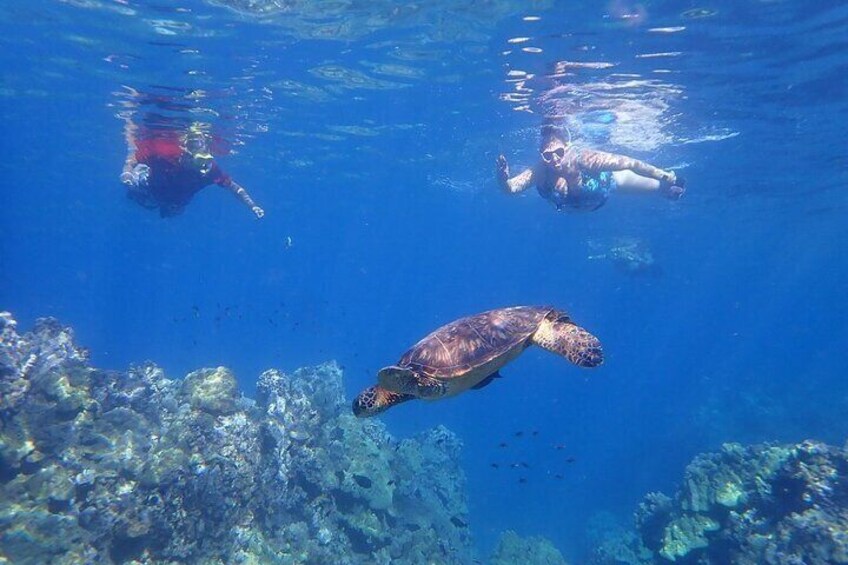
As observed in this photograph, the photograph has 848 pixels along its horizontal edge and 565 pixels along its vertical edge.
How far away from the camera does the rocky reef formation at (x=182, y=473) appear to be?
9.08 metres

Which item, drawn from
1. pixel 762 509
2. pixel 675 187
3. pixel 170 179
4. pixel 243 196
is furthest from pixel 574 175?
pixel 170 179

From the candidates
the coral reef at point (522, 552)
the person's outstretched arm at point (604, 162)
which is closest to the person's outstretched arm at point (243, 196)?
the person's outstretched arm at point (604, 162)

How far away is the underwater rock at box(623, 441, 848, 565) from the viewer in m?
9.49

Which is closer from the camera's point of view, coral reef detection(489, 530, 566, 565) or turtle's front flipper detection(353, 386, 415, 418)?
turtle's front flipper detection(353, 386, 415, 418)

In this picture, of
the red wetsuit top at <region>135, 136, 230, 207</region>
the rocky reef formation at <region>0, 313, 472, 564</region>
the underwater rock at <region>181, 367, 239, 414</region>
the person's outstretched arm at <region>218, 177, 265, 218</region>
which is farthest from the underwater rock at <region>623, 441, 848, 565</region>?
the red wetsuit top at <region>135, 136, 230, 207</region>

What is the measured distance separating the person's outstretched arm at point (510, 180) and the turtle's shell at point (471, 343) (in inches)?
237

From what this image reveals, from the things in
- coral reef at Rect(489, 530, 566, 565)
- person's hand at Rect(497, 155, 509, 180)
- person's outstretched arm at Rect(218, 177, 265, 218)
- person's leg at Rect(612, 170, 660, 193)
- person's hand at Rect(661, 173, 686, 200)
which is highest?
person's leg at Rect(612, 170, 660, 193)

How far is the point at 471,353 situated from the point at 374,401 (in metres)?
1.19

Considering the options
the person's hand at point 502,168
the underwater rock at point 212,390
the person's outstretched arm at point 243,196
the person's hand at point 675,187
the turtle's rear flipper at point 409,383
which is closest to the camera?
the turtle's rear flipper at point 409,383

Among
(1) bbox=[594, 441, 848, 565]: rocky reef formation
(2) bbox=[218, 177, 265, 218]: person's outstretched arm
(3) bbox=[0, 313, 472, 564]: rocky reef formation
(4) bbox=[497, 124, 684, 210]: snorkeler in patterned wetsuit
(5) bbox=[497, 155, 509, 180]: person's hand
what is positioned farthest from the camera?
(2) bbox=[218, 177, 265, 218]: person's outstretched arm

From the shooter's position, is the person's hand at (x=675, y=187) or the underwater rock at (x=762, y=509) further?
the person's hand at (x=675, y=187)

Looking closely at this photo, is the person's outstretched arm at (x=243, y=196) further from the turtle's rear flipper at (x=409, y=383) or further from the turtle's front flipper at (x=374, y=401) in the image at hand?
the turtle's rear flipper at (x=409, y=383)

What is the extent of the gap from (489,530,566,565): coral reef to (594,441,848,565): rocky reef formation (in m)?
4.27

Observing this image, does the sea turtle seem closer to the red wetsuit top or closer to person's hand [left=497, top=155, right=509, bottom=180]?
person's hand [left=497, top=155, right=509, bottom=180]
